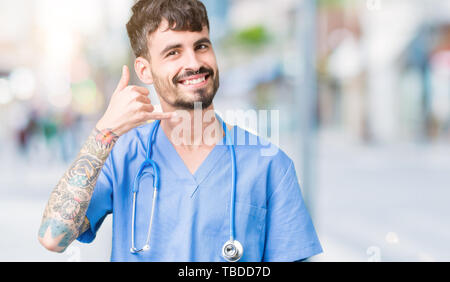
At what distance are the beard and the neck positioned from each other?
0.7 inches

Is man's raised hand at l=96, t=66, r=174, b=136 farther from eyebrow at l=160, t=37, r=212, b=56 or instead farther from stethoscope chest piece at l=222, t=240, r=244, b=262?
stethoscope chest piece at l=222, t=240, r=244, b=262

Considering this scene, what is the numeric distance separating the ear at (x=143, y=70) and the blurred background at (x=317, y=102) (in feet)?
0.53

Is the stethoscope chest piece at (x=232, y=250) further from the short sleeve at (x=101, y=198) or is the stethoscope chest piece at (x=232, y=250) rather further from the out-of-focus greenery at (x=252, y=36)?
the out-of-focus greenery at (x=252, y=36)

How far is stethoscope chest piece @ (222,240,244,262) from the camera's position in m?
1.12

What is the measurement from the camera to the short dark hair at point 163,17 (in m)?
1.06

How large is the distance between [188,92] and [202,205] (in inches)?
10.4

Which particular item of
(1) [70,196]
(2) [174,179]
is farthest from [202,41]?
(1) [70,196]

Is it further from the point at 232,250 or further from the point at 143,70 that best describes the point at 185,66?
the point at 232,250

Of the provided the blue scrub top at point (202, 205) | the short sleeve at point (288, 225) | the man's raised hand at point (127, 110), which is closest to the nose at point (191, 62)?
the man's raised hand at point (127, 110)

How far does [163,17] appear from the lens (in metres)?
1.07

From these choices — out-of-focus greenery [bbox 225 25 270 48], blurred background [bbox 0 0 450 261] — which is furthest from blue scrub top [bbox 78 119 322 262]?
out-of-focus greenery [bbox 225 25 270 48]

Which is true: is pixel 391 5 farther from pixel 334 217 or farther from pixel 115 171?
pixel 115 171

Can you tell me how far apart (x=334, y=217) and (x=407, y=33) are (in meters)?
12.1
